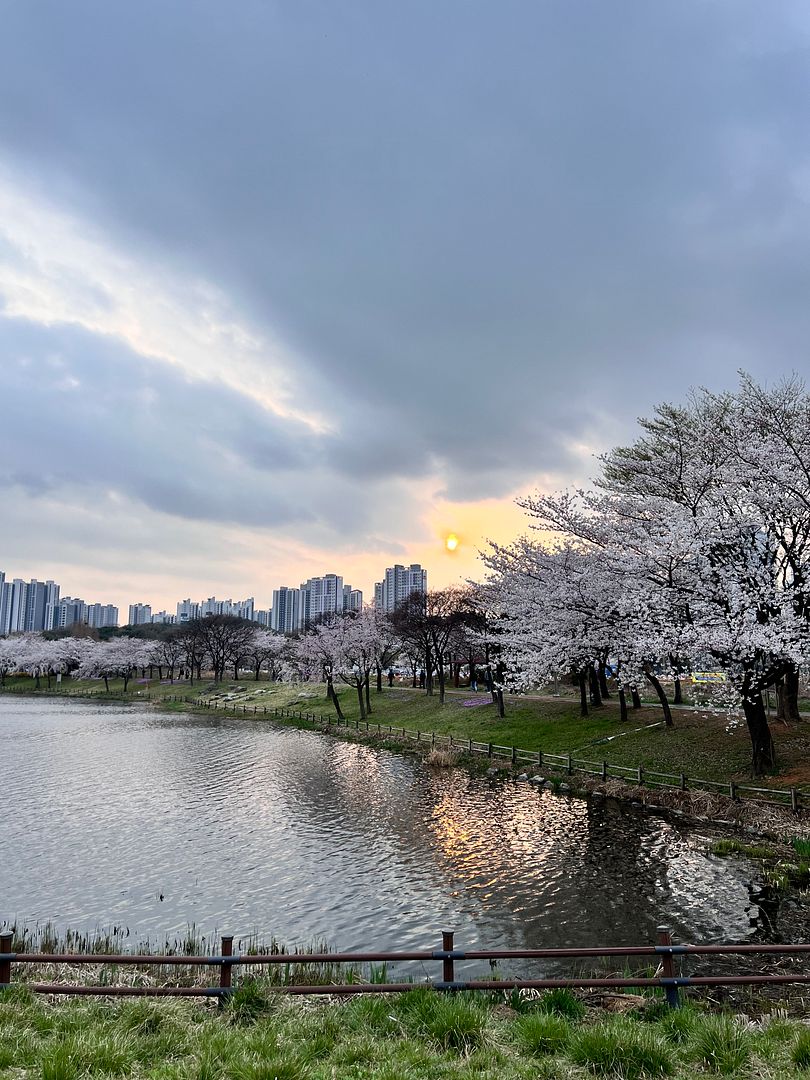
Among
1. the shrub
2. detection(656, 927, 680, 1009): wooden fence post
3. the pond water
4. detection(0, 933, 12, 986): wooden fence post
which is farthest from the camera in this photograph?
the pond water

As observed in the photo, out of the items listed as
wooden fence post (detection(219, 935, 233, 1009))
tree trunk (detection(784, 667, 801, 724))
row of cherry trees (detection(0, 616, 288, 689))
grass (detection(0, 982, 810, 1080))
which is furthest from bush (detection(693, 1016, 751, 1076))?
row of cherry trees (detection(0, 616, 288, 689))

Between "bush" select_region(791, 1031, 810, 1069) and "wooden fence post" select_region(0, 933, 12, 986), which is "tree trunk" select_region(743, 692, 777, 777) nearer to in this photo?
"bush" select_region(791, 1031, 810, 1069)

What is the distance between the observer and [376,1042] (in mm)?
7680

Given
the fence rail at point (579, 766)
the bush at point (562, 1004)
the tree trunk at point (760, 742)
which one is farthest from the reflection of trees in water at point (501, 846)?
the tree trunk at point (760, 742)

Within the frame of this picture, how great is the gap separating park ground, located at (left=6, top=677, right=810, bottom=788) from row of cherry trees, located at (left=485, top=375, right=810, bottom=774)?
2773 mm

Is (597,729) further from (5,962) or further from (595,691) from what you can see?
(5,962)

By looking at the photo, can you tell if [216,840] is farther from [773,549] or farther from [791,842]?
[773,549]

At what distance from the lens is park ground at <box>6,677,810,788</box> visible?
89.0ft

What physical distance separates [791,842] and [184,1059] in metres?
18.6

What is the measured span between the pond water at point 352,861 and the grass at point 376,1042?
5.90 meters

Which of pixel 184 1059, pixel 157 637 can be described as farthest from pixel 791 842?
pixel 157 637

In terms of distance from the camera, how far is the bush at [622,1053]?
708cm

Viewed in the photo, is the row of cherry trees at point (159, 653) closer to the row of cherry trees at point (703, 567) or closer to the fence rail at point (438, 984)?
the row of cherry trees at point (703, 567)

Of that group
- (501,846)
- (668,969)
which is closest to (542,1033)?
(668,969)
